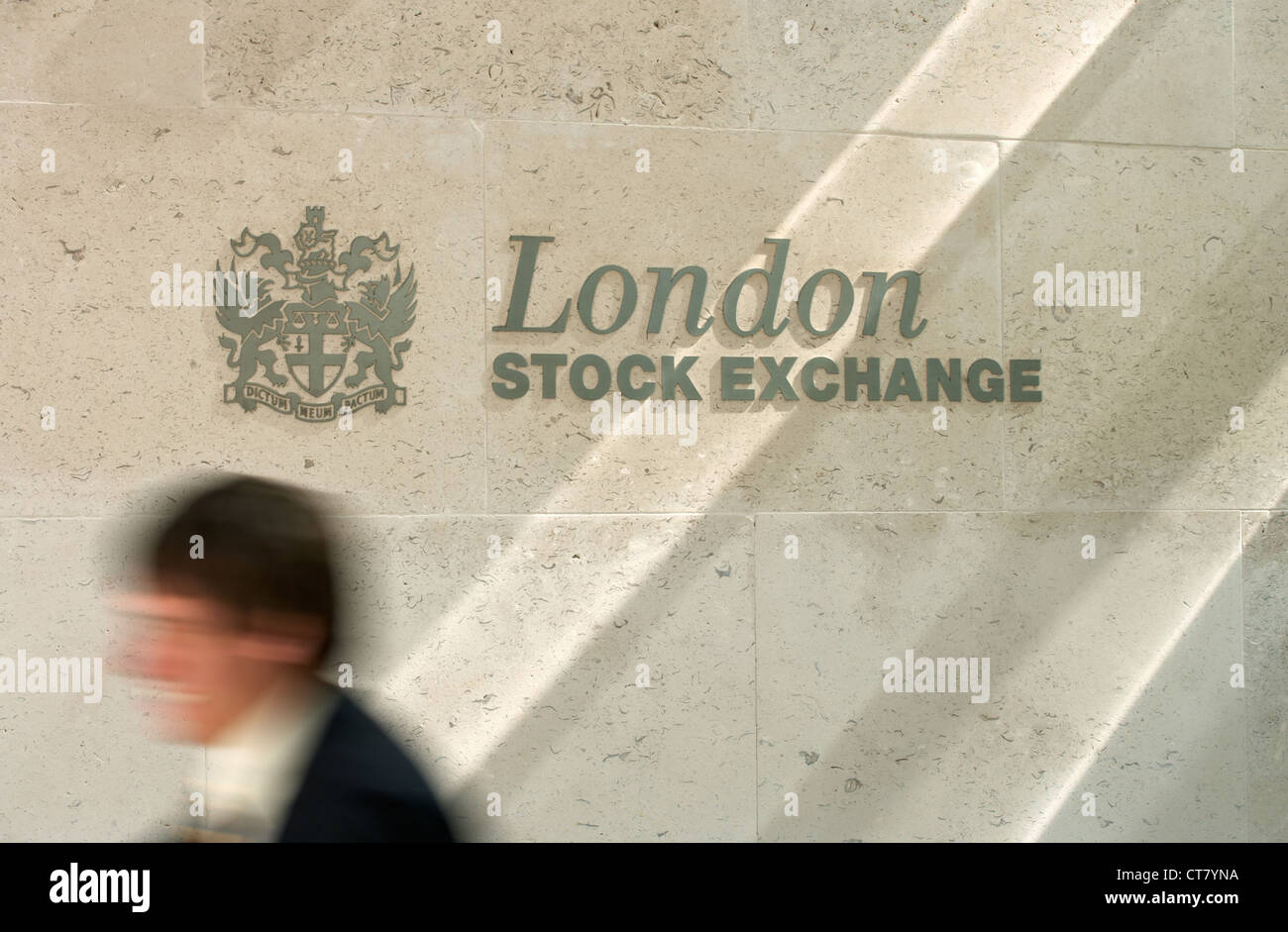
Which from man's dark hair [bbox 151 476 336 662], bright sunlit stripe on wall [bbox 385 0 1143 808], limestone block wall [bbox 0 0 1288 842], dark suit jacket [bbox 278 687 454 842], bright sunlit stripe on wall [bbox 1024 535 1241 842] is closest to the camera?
dark suit jacket [bbox 278 687 454 842]

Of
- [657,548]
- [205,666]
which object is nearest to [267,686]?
[205,666]

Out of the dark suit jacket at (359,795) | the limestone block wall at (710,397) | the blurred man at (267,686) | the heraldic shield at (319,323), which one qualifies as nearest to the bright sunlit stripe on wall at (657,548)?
the limestone block wall at (710,397)

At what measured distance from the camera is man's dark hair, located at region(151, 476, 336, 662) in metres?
2.04

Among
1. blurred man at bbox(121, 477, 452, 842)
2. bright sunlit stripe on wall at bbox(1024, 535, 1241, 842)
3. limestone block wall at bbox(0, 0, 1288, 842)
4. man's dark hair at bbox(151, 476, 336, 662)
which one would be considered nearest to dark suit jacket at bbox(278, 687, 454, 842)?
blurred man at bbox(121, 477, 452, 842)

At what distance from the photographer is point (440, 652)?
4.70 meters

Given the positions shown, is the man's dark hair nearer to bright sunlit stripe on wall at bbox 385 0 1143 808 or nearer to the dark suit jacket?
the dark suit jacket

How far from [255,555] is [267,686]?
25 cm

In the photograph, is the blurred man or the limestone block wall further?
the limestone block wall

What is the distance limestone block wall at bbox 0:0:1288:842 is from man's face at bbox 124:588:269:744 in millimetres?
2568

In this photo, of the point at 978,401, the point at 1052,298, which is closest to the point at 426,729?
the point at 978,401

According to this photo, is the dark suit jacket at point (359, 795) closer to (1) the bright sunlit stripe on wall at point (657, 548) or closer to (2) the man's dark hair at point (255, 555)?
(2) the man's dark hair at point (255, 555)

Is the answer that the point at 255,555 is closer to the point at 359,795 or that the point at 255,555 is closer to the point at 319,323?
the point at 359,795

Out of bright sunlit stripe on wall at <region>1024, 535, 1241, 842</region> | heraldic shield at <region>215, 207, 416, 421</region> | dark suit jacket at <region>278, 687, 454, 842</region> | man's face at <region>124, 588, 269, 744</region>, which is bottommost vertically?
bright sunlit stripe on wall at <region>1024, 535, 1241, 842</region>

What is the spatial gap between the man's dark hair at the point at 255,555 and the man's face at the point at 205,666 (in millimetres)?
44
